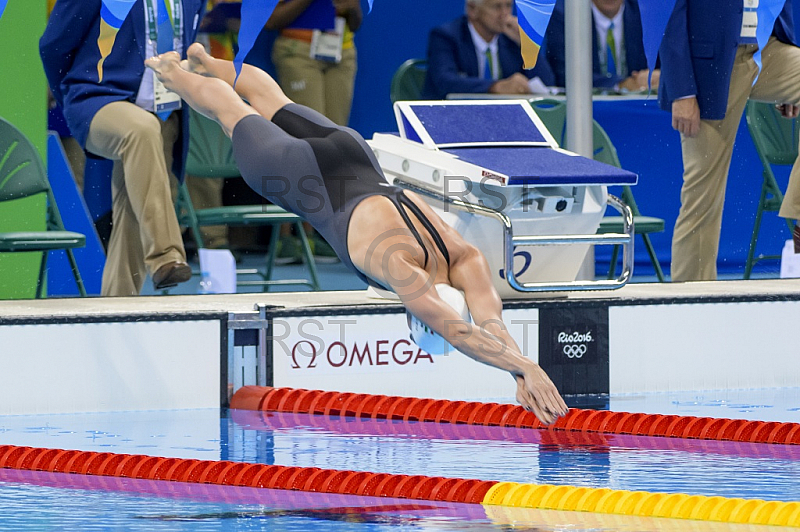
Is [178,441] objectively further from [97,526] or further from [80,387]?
[97,526]

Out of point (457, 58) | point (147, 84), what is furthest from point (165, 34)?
point (457, 58)

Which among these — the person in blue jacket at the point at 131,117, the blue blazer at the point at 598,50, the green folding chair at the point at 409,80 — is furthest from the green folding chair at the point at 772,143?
the person in blue jacket at the point at 131,117

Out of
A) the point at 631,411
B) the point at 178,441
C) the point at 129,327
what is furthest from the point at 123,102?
the point at 631,411

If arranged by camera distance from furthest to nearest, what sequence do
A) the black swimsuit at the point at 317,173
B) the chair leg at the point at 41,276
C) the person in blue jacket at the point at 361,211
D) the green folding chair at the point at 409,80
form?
the green folding chair at the point at 409,80 < the chair leg at the point at 41,276 < the black swimsuit at the point at 317,173 < the person in blue jacket at the point at 361,211

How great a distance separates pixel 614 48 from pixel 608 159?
1022 millimetres

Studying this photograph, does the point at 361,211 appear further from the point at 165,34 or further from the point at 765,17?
the point at 765,17

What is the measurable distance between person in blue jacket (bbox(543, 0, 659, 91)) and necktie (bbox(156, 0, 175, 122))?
240 centimetres

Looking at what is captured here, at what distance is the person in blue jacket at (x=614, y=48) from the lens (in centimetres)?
809

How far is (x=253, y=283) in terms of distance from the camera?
23.2ft

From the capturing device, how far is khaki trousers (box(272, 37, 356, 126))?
25.3ft

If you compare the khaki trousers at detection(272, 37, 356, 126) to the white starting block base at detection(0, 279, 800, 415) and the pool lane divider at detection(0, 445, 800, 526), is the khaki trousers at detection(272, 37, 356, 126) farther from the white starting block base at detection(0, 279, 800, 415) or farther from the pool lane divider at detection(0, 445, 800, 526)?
the pool lane divider at detection(0, 445, 800, 526)

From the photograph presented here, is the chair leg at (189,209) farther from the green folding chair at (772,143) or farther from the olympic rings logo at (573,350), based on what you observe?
the green folding chair at (772,143)

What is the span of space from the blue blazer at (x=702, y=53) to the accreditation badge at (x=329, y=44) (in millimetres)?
A: 1845

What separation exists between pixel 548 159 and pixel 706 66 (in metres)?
1.16
